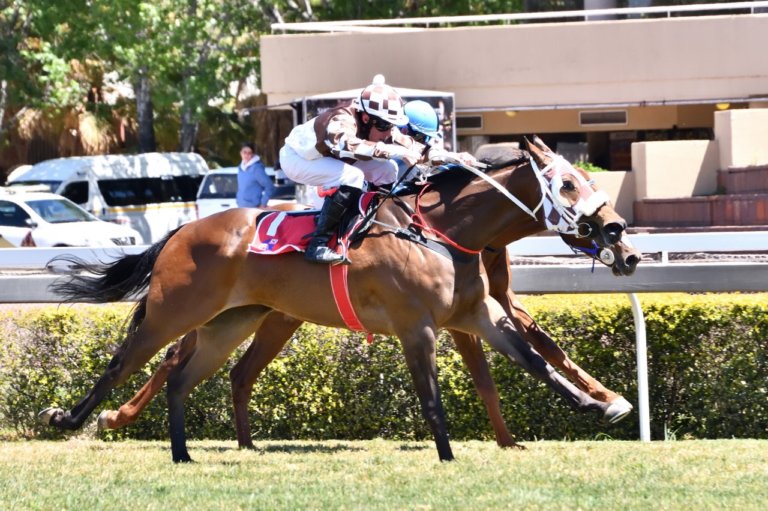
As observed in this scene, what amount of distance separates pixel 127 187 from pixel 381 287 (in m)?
16.3

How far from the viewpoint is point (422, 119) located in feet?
21.3

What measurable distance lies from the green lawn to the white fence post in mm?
536

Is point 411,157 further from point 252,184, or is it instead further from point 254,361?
point 252,184

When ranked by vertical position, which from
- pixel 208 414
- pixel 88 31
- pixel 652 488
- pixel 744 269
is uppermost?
pixel 88 31

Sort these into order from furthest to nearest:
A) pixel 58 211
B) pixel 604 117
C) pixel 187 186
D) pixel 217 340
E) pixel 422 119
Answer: pixel 187 186, pixel 604 117, pixel 58 211, pixel 217 340, pixel 422 119

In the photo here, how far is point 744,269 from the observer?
272 inches

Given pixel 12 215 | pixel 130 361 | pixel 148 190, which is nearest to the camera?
pixel 130 361

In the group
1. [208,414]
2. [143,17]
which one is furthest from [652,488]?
[143,17]

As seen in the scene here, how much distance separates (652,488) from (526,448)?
1.69m

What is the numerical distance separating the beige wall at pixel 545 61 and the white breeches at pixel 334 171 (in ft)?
42.4

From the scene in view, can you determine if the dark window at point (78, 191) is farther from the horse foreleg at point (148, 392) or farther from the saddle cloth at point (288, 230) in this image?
the saddle cloth at point (288, 230)

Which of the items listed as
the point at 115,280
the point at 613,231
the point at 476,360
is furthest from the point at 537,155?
the point at 115,280

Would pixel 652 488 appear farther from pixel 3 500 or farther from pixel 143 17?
pixel 143 17

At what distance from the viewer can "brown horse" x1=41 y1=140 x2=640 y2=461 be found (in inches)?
230
